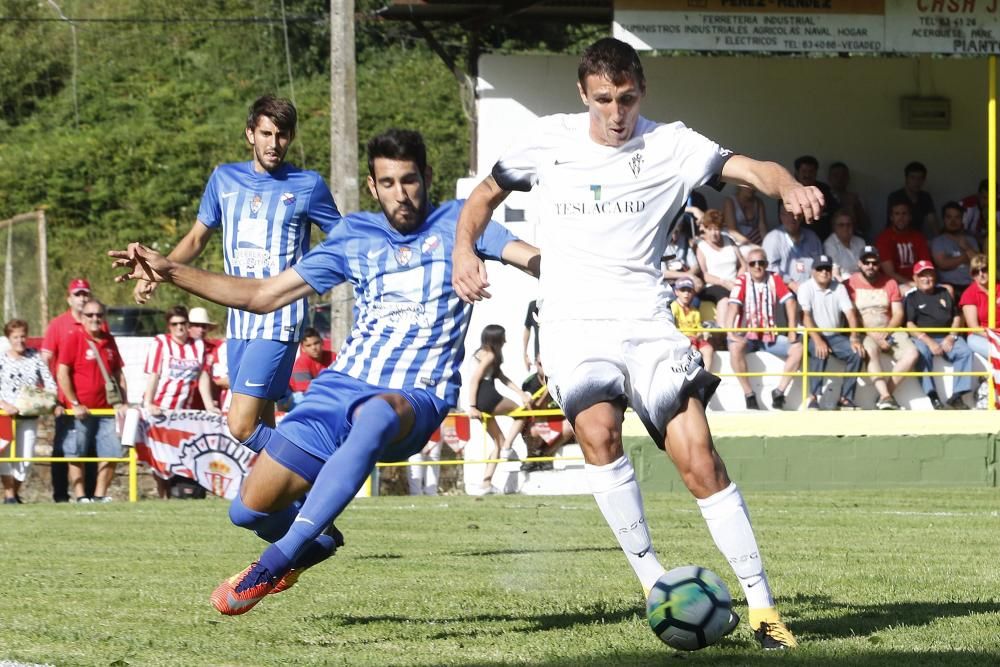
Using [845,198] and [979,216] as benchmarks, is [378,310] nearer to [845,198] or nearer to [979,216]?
[845,198]

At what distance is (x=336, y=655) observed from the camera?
221 inches

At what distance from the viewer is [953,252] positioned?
18.2 m

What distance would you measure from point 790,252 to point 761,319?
53.5 inches

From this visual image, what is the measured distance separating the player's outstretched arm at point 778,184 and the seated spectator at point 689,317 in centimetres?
1045

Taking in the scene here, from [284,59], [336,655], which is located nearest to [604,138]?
[336,655]

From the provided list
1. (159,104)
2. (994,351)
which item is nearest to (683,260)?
A: (994,351)

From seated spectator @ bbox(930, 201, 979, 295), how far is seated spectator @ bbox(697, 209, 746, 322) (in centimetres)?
255

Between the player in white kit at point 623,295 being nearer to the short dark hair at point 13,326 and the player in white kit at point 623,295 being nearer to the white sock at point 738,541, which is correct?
the white sock at point 738,541

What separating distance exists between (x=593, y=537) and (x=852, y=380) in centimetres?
732

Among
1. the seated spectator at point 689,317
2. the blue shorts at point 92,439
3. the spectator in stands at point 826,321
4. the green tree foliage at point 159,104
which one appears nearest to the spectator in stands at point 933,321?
the spectator in stands at point 826,321

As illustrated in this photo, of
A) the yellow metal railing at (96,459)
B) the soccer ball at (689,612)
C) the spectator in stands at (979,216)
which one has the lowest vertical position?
the yellow metal railing at (96,459)

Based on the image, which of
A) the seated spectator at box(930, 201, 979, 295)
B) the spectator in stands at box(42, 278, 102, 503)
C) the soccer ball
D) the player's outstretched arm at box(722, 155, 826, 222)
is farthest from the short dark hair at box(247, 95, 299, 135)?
the seated spectator at box(930, 201, 979, 295)

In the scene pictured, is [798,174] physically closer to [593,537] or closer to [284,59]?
[593,537]

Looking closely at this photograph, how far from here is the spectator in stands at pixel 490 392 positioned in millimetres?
16203
